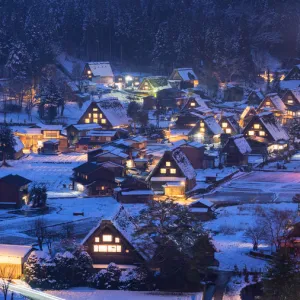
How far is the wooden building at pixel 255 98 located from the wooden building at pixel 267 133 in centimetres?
1022

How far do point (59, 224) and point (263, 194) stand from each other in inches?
362

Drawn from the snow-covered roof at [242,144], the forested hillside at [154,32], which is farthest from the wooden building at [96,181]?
the forested hillside at [154,32]

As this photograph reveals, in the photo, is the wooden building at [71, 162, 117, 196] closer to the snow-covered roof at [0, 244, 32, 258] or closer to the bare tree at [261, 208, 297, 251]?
the bare tree at [261, 208, 297, 251]

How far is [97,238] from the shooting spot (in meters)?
24.5

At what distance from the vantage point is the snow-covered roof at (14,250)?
23.8 meters

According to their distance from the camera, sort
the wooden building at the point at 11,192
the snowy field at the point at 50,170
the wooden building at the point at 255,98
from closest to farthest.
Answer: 1. the wooden building at the point at 11,192
2. the snowy field at the point at 50,170
3. the wooden building at the point at 255,98

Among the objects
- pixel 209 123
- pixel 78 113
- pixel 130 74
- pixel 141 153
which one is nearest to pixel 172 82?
pixel 130 74

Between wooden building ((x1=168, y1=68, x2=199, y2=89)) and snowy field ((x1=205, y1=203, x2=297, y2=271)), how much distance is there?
28.6 metres

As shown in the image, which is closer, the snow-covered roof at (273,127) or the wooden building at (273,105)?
the snow-covered roof at (273,127)

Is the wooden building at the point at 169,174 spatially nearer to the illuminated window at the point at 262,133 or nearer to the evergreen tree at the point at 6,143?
the evergreen tree at the point at 6,143

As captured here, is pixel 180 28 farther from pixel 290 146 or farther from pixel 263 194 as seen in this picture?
pixel 263 194

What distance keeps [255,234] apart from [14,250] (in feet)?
25.3

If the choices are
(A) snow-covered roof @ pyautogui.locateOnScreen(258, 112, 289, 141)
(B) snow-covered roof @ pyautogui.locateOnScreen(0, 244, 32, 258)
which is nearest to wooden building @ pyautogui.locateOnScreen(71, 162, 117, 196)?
(B) snow-covered roof @ pyautogui.locateOnScreen(0, 244, 32, 258)

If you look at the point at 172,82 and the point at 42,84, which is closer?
the point at 42,84
